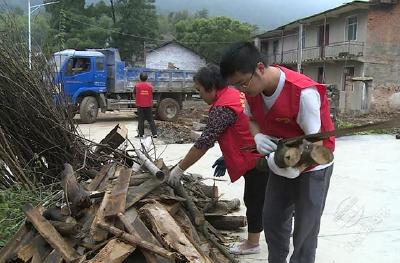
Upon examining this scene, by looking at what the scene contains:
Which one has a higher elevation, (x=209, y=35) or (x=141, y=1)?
(x=141, y=1)

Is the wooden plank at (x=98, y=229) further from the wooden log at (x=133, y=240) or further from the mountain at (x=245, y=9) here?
the mountain at (x=245, y=9)

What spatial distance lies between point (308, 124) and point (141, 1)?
140ft

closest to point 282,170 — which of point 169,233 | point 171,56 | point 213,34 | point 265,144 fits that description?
point 265,144

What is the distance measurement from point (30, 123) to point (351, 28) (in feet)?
82.1

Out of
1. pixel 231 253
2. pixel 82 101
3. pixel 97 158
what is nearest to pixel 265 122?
pixel 231 253

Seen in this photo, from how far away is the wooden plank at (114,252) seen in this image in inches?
116

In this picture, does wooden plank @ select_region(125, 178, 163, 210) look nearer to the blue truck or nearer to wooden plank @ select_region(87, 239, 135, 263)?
wooden plank @ select_region(87, 239, 135, 263)

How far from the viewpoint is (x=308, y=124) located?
2662 mm

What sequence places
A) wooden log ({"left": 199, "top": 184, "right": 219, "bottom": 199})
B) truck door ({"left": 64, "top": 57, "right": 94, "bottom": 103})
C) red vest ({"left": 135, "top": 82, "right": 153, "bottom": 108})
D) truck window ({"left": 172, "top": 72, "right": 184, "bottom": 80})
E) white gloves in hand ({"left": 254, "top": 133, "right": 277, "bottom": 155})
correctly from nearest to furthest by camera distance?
white gloves in hand ({"left": 254, "top": 133, "right": 277, "bottom": 155}) < wooden log ({"left": 199, "top": 184, "right": 219, "bottom": 199}) < red vest ({"left": 135, "top": 82, "right": 153, "bottom": 108}) < truck door ({"left": 64, "top": 57, "right": 94, "bottom": 103}) < truck window ({"left": 172, "top": 72, "right": 184, "bottom": 80})

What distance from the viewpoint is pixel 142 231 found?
3.26 meters

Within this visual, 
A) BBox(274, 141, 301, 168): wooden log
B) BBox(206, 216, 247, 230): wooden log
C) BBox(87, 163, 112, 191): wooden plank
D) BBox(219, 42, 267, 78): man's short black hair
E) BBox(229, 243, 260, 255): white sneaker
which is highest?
BBox(219, 42, 267, 78): man's short black hair

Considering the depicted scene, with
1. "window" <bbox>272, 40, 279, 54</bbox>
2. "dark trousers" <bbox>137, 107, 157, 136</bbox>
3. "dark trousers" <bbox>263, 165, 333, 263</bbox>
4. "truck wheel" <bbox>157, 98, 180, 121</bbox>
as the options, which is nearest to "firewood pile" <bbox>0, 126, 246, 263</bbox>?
"dark trousers" <bbox>263, 165, 333, 263</bbox>

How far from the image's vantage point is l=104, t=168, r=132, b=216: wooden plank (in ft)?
11.1

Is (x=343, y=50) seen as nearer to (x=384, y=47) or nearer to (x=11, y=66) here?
(x=384, y=47)
